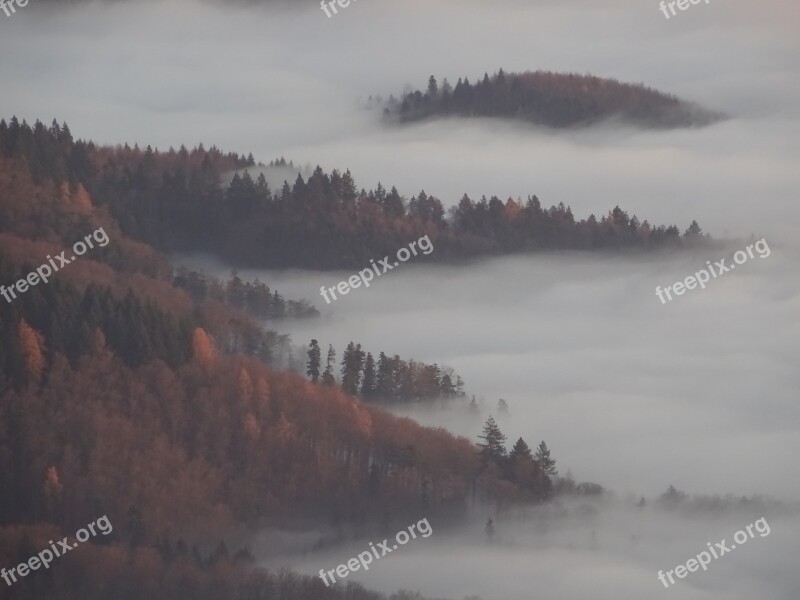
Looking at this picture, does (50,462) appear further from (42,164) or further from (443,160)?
(443,160)

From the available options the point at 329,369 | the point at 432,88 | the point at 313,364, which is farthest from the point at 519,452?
the point at 432,88

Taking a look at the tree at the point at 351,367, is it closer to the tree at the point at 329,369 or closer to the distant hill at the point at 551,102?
the tree at the point at 329,369

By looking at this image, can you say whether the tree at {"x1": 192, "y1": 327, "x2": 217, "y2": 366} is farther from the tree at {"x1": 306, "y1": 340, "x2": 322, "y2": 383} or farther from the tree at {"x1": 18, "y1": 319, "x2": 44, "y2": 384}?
the tree at {"x1": 18, "y1": 319, "x2": 44, "y2": 384}

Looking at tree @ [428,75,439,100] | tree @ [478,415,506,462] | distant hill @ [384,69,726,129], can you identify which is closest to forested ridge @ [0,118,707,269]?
distant hill @ [384,69,726,129]

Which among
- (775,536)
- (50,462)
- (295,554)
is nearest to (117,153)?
(50,462)

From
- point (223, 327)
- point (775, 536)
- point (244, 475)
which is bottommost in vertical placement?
point (775, 536)

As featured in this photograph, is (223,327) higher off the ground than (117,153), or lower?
lower

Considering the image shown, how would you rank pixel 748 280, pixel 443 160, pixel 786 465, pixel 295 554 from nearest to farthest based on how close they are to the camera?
Result: pixel 295 554
pixel 786 465
pixel 748 280
pixel 443 160
